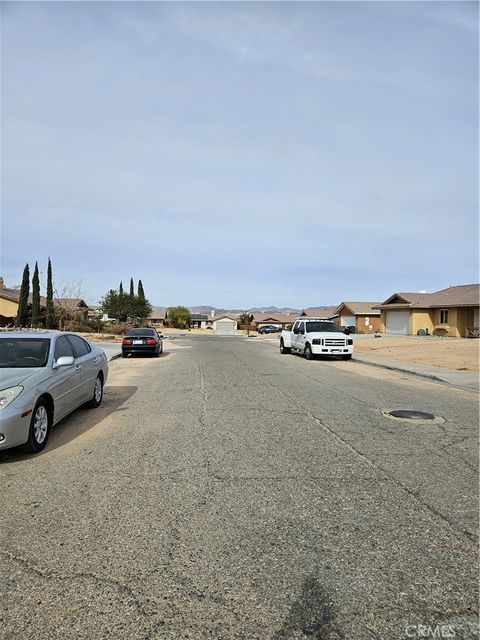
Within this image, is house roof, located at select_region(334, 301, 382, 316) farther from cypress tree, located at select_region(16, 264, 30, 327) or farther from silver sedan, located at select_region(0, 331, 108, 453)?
silver sedan, located at select_region(0, 331, 108, 453)

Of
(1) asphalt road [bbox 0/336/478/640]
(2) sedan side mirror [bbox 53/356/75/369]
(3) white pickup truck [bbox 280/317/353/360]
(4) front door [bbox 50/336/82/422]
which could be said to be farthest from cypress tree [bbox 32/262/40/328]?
(2) sedan side mirror [bbox 53/356/75/369]

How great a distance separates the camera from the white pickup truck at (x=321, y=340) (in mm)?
20766

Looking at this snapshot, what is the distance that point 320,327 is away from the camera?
2216cm

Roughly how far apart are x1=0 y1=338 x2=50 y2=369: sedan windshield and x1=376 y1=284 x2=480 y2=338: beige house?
3742 cm

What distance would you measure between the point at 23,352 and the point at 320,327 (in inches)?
646

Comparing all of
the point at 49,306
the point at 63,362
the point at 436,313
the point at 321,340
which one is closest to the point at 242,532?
the point at 63,362

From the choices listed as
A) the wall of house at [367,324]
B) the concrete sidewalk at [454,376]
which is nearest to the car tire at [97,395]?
the concrete sidewalk at [454,376]

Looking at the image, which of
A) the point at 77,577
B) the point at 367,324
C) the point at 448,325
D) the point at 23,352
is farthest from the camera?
the point at 367,324

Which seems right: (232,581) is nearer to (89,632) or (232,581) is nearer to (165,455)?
(89,632)

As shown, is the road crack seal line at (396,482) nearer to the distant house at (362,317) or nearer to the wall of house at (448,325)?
the wall of house at (448,325)

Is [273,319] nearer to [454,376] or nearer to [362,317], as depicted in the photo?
[362,317]

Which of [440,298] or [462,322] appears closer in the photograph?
[462,322]

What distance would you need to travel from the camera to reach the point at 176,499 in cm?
441

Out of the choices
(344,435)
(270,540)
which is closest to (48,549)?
(270,540)
